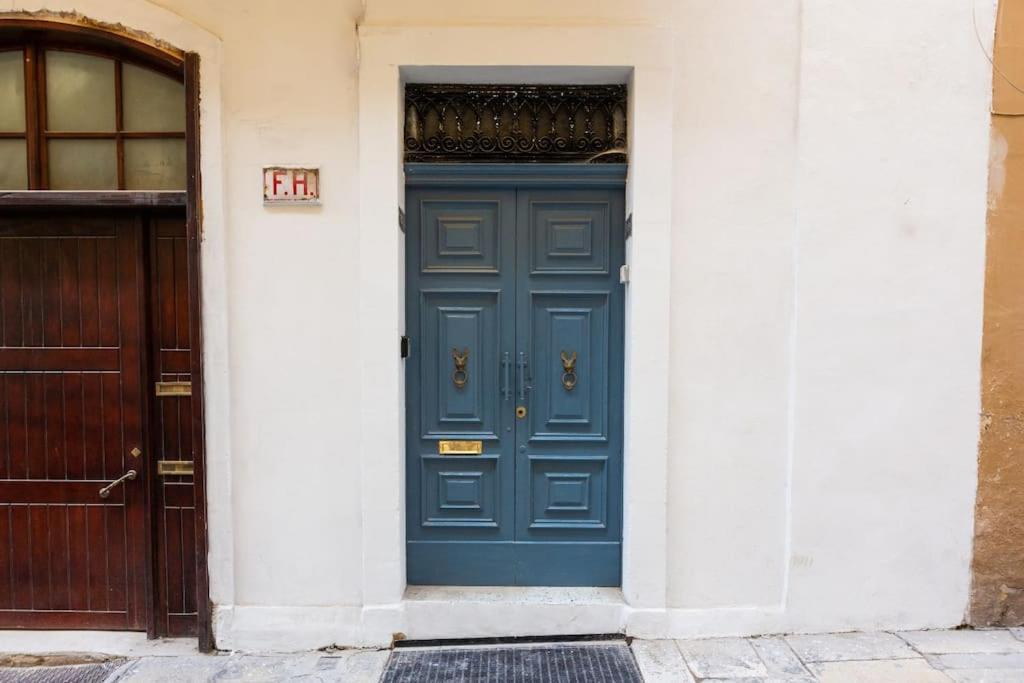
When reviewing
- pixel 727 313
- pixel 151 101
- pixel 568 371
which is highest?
pixel 151 101

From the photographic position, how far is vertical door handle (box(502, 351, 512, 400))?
3.80 metres

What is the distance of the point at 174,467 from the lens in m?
3.70

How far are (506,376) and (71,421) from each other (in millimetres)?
2660

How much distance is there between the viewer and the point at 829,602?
11.9 feet

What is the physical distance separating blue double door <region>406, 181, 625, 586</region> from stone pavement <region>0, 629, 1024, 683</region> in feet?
2.11

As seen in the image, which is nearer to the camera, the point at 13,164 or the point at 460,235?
the point at 13,164

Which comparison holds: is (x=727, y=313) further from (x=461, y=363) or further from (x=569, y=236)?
(x=461, y=363)

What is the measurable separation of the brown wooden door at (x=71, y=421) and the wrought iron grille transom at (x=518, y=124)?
1.87 m

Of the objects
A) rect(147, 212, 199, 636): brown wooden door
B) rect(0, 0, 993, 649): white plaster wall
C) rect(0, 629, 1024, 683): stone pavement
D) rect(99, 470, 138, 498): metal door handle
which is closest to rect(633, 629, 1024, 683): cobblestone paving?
rect(0, 629, 1024, 683): stone pavement

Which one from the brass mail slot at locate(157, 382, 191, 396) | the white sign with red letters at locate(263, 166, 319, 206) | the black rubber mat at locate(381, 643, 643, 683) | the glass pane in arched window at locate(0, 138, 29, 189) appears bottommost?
the black rubber mat at locate(381, 643, 643, 683)

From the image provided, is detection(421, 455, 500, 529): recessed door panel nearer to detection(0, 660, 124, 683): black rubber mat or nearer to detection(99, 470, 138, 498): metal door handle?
detection(99, 470, 138, 498): metal door handle

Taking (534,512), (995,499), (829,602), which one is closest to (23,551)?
(534,512)

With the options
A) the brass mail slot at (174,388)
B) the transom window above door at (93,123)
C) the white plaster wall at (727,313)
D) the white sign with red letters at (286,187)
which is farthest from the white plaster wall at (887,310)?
the transom window above door at (93,123)

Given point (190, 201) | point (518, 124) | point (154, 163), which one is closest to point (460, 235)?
point (518, 124)
